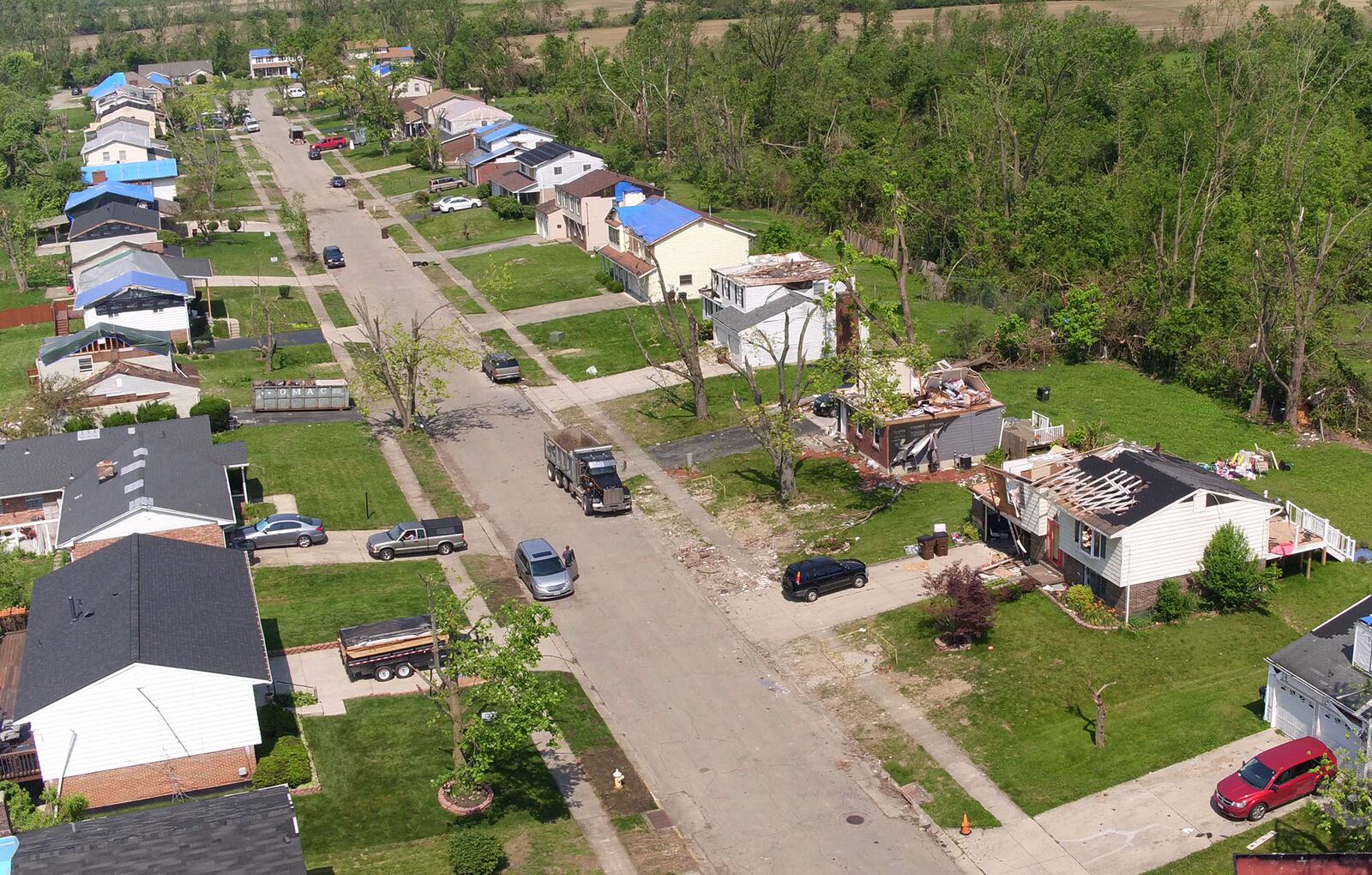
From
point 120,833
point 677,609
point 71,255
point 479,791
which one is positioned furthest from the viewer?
point 71,255

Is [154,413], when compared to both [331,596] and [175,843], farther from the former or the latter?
[175,843]

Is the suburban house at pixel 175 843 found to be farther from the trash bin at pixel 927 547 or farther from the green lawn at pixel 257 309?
the green lawn at pixel 257 309

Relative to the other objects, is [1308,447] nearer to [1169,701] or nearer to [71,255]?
[1169,701]

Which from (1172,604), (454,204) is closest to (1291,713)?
(1172,604)

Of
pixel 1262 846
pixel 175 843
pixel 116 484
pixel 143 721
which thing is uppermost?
pixel 116 484

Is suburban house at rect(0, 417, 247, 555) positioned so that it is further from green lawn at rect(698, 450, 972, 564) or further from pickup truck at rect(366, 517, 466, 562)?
green lawn at rect(698, 450, 972, 564)

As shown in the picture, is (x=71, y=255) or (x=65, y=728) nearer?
(x=65, y=728)

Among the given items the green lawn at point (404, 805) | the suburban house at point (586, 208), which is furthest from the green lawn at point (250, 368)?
the green lawn at point (404, 805)

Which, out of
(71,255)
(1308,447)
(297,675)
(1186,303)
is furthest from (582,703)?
(71,255)
